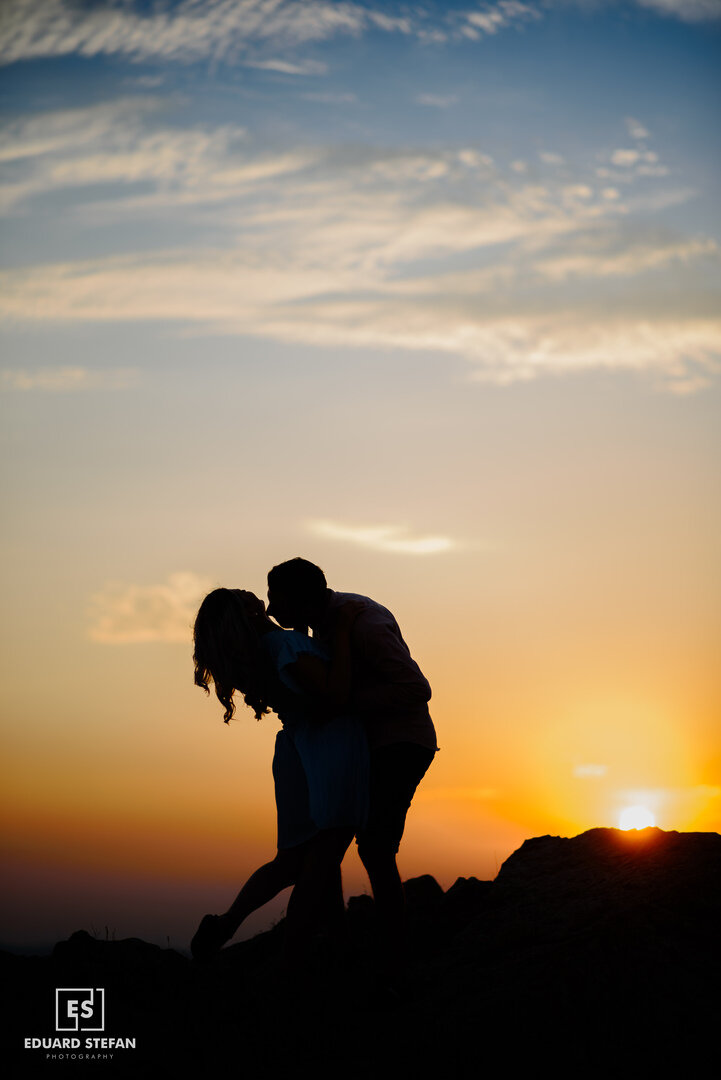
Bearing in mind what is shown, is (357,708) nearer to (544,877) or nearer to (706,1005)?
(706,1005)

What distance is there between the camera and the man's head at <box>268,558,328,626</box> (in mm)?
5023

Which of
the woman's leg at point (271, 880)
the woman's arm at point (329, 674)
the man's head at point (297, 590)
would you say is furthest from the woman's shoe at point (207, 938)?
the man's head at point (297, 590)

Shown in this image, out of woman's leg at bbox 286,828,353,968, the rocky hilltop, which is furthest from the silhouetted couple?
the rocky hilltop

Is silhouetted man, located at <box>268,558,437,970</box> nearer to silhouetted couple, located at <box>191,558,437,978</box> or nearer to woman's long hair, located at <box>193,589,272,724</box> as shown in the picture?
silhouetted couple, located at <box>191,558,437,978</box>

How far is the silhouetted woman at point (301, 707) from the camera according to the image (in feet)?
16.1

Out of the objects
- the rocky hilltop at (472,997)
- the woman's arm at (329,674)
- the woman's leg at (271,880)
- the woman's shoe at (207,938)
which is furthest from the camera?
the woman's leg at (271,880)

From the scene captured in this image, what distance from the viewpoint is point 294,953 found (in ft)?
16.4

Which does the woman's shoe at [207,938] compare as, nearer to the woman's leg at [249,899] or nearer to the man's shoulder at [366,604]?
the woman's leg at [249,899]

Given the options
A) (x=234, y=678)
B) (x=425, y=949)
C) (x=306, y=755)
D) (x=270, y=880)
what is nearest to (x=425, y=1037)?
(x=270, y=880)

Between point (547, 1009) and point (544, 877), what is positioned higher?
point (544, 877)

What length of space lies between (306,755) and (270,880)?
2.52ft

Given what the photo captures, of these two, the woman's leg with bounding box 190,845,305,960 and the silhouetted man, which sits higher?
the silhouetted man

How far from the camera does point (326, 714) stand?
16.6 ft

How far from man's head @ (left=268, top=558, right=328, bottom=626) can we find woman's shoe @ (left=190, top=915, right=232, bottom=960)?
159 cm
